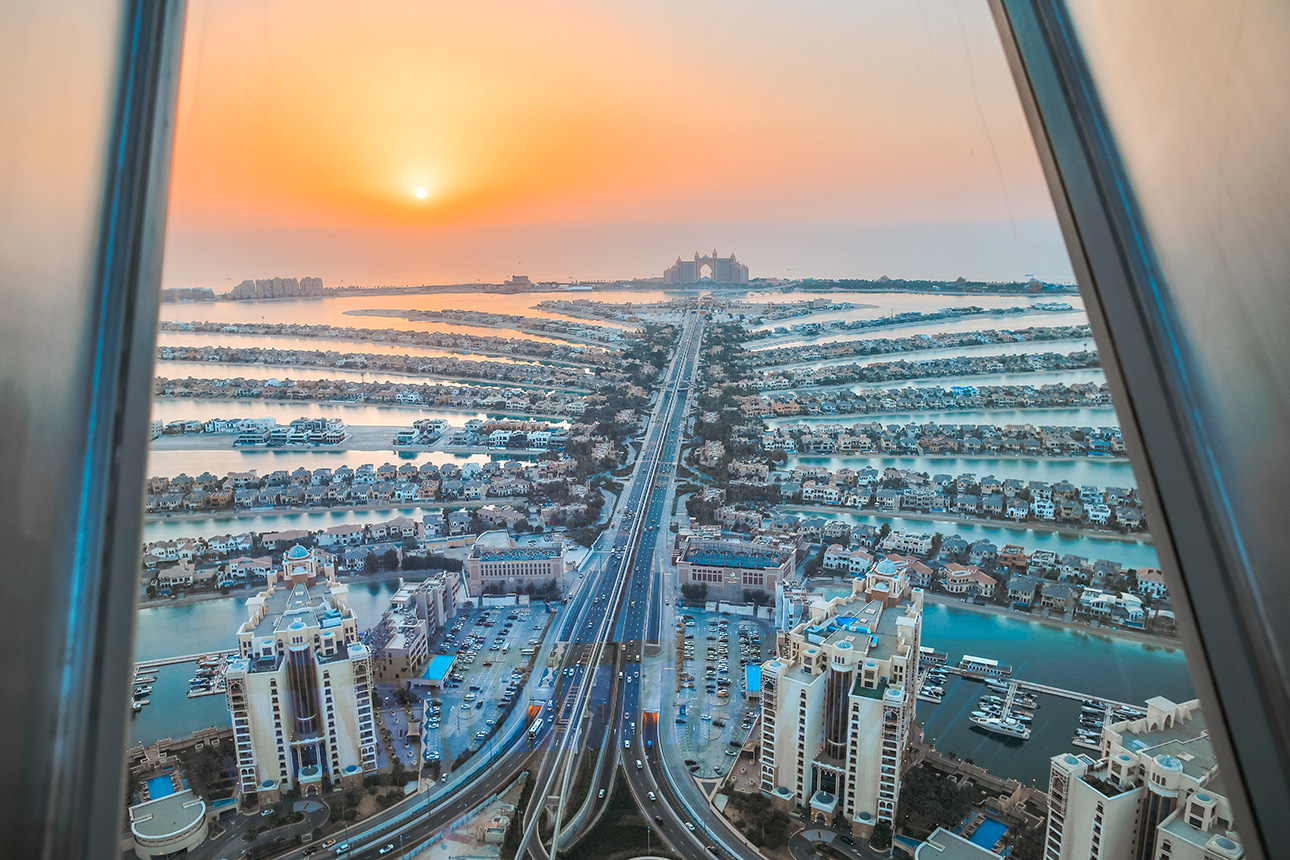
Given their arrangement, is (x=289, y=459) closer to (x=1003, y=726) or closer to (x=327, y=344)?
(x=327, y=344)

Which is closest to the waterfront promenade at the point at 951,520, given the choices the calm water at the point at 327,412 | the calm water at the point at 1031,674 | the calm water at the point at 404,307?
the calm water at the point at 1031,674

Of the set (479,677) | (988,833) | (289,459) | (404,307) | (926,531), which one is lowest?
(988,833)

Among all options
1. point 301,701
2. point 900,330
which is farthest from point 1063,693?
point 900,330

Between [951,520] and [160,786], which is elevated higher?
[951,520]

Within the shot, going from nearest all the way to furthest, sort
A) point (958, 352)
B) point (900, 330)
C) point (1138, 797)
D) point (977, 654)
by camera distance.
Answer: point (1138, 797), point (977, 654), point (958, 352), point (900, 330)

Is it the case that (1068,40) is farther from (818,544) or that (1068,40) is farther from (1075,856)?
(818,544)

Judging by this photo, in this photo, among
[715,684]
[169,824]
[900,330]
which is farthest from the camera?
[900,330]

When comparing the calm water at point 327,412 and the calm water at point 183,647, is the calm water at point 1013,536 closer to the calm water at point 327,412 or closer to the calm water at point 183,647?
the calm water at point 327,412

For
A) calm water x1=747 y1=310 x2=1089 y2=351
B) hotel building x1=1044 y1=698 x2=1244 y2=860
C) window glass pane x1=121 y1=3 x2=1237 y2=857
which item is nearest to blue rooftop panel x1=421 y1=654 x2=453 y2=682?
window glass pane x1=121 y1=3 x2=1237 y2=857
